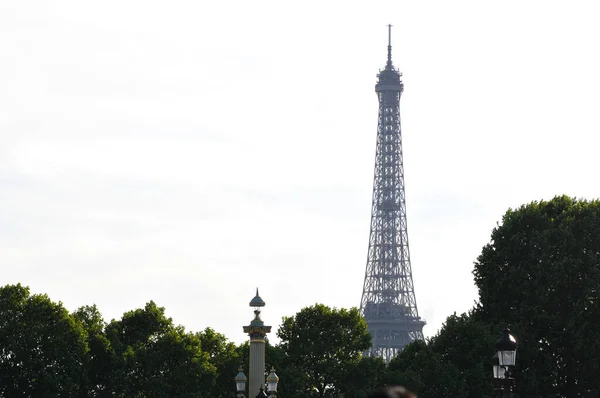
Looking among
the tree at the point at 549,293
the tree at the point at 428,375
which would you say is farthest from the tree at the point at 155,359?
the tree at the point at 549,293

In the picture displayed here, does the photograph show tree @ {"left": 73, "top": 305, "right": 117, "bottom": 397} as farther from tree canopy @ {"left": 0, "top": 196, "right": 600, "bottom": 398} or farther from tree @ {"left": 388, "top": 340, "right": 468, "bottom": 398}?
tree @ {"left": 388, "top": 340, "right": 468, "bottom": 398}

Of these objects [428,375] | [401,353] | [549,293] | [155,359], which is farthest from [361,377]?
[549,293]

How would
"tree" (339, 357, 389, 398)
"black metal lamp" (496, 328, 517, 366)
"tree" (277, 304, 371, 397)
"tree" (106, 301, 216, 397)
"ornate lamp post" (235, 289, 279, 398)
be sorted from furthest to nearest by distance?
1. "tree" (277, 304, 371, 397)
2. "tree" (339, 357, 389, 398)
3. "tree" (106, 301, 216, 397)
4. "ornate lamp post" (235, 289, 279, 398)
5. "black metal lamp" (496, 328, 517, 366)

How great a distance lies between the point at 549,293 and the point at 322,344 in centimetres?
1833

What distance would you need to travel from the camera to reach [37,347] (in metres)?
83.2

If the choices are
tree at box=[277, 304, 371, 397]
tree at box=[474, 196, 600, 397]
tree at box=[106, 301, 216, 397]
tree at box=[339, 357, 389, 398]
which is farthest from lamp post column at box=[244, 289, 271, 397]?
tree at box=[339, 357, 389, 398]

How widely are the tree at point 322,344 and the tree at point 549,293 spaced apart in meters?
11.5

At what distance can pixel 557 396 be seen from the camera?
254 ft

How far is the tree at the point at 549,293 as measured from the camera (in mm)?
76688

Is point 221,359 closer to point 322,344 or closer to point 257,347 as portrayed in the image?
point 322,344

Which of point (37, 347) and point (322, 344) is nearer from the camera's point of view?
point (37, 347)

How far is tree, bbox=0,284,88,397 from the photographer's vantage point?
81062 millimetres

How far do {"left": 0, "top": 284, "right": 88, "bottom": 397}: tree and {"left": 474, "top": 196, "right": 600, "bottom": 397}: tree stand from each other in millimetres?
24257

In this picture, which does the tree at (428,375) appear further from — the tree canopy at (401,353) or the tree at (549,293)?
the tree at (549,293)
